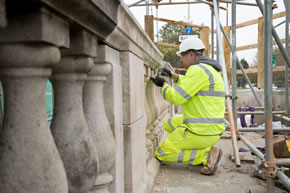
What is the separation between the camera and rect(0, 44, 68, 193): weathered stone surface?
25.0 inches

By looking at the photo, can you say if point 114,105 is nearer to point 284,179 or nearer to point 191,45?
point 284,179

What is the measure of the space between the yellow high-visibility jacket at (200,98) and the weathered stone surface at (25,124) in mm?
2320

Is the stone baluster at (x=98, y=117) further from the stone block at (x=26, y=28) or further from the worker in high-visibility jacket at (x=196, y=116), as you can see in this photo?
the worker in high-visibility jacket at (x=196, y=116)

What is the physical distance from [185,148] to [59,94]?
2365 millimetres

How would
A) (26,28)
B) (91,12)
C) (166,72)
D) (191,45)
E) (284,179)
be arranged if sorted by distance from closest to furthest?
(26,28) < (91,12) < (284,179) < (166,72) < (191,45)

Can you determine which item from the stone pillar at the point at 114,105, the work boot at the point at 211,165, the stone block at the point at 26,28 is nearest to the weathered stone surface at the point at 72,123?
the stone block at the point at 26,28

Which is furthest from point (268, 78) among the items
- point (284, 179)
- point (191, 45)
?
point (191, 45)

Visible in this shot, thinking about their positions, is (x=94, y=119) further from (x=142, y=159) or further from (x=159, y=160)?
(x=159, y=160)

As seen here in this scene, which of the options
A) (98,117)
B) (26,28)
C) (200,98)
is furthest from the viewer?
(200,98)

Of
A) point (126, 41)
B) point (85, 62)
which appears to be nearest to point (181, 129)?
point (126, 41)

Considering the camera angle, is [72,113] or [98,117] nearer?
[72,113]

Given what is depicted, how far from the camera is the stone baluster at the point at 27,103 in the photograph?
2.06ft

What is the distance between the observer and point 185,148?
3064mm

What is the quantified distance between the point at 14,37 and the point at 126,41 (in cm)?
96
